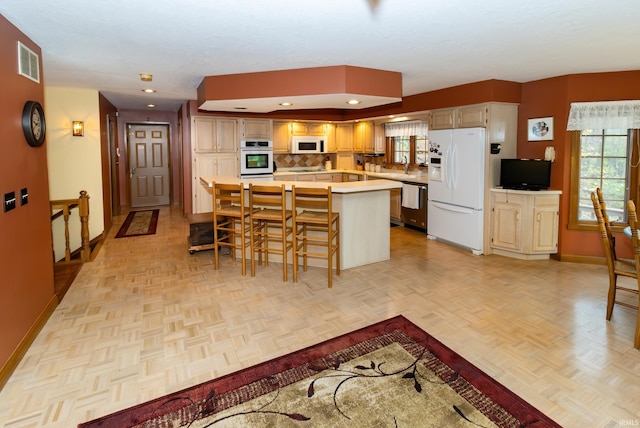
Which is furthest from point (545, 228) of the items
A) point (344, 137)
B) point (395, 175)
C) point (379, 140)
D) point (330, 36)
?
point (344, 137)

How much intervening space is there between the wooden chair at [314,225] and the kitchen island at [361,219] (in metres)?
0.15

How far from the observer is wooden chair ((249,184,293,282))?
4.16 m

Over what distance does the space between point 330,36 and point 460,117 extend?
292cm

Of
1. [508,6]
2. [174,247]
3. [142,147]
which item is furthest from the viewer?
[142,147]

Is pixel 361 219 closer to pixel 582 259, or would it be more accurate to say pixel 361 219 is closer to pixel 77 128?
pixel 582 259

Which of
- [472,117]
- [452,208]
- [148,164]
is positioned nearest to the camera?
[472,117]

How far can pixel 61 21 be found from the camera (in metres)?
2.74

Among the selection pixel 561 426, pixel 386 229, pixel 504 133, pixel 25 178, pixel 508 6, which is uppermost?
pixel 508 6

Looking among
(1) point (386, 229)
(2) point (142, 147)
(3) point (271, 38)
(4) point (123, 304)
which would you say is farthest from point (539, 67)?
(2) point (142, 147)

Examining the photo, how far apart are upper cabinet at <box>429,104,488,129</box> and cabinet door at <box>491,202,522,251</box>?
44.6 inches

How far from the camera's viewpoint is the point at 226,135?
7125 millimetres

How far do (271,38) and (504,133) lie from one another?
11.5 feet

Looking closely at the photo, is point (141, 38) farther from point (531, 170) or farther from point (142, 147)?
point (142, 147)

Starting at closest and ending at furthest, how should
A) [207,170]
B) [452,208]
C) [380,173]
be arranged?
[452,208], [207,170], [380,173]
